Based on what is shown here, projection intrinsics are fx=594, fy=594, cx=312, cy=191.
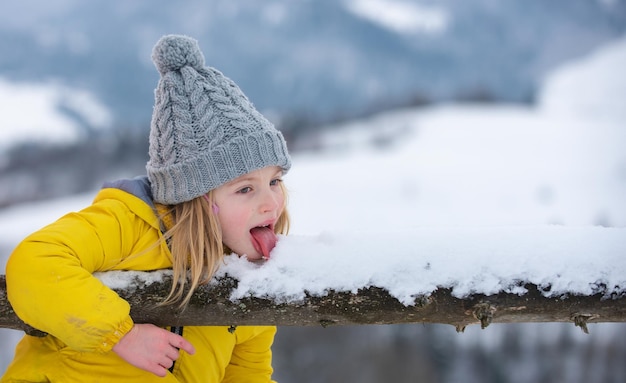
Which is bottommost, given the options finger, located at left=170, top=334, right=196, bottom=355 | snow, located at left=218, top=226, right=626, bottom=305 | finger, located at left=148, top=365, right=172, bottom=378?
finger, located at left=148, top=365, right=172, bottom=378

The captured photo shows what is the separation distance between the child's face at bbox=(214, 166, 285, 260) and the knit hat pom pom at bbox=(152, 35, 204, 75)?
0.52 m

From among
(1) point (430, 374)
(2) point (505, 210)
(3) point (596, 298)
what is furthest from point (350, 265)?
(2) point (505, 210)

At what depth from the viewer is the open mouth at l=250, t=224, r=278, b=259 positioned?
2.19 m

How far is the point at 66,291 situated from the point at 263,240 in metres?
0.71

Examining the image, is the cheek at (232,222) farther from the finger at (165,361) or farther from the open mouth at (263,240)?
the finger at (165,361)

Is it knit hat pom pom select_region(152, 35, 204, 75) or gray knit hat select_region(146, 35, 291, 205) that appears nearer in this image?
gray knit hat select_region(146, 35, 291, 205)

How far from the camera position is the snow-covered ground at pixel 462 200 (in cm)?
181

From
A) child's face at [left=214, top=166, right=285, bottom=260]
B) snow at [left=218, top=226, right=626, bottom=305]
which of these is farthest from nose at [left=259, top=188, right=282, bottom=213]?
snow at [left=218, top=226, right=626, bottom=305]

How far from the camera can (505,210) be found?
57.4 m

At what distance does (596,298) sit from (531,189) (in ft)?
206

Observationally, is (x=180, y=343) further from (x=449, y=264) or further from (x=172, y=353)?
(x=449, y=264)

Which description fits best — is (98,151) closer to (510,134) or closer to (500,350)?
(510,134)

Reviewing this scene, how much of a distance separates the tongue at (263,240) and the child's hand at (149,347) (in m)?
0.44

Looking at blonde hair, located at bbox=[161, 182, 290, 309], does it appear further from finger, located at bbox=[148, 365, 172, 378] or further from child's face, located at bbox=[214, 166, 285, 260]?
finger, located at bbox=[148, 365, 172, 378]
